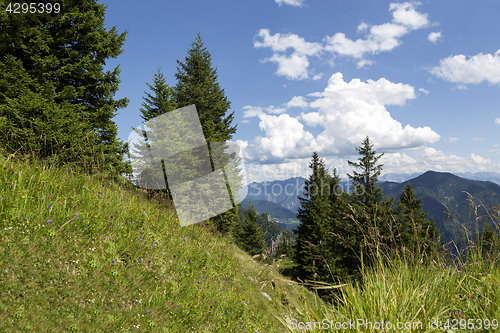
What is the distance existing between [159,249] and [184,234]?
1447 mm

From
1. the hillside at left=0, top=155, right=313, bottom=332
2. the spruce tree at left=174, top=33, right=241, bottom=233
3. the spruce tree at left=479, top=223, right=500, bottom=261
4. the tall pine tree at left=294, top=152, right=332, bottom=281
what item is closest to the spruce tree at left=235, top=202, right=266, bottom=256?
the tall pine tree at left=294, top=152, right=332, bottom=281

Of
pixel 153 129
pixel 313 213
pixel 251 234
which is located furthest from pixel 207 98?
pixel 251 234

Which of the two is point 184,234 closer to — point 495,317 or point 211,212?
point 495,317

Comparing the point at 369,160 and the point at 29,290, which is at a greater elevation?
the point at 369,160

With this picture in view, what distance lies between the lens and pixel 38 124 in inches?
286

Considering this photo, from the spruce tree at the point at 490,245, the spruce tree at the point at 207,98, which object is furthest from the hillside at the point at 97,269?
the spruce tree at the point at 207,98

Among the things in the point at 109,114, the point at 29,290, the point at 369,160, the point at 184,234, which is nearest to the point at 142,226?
the point at 184,234

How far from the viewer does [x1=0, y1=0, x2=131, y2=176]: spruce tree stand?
8.20 m

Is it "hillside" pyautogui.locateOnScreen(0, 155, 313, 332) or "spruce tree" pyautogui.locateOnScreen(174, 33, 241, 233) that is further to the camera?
"spruce tree" pyautogui.locateOnScreen(174, 33, 241, 233)

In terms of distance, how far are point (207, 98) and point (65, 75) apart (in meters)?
11.5

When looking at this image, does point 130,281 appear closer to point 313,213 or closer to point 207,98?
point 207,98

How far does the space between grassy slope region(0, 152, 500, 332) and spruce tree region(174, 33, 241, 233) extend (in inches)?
584

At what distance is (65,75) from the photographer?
11.5 meters

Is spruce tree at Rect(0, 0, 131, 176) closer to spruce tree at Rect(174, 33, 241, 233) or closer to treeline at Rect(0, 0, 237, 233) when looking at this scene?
treeline at Rect(0, 0, 237, 233)
